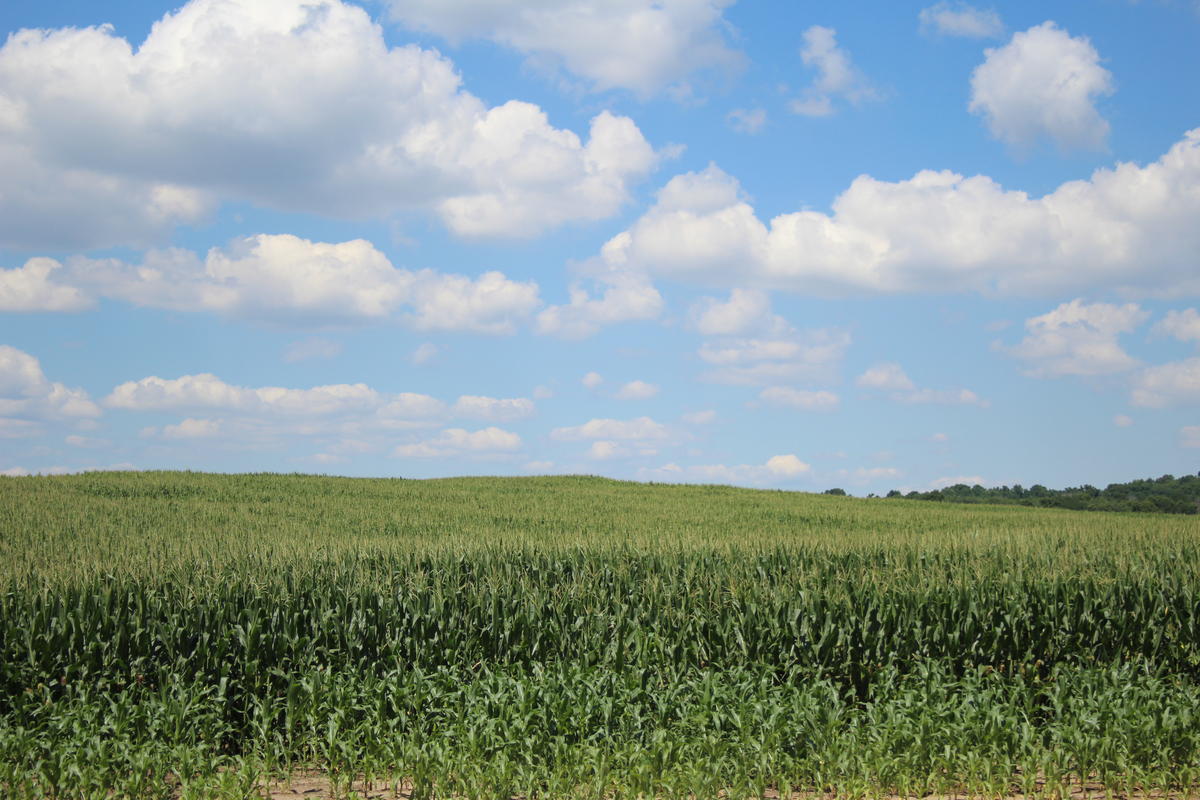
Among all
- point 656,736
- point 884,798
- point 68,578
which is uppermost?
point 68,578

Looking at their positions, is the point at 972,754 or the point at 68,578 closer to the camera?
the point at 972,754

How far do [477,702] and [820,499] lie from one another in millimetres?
39265

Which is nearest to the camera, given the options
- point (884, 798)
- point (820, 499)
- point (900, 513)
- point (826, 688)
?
point (884, 798)

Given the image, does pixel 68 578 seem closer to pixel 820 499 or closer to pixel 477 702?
pixel 477 702

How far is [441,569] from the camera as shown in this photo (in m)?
15.2

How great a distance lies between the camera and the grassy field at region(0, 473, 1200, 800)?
888 cm

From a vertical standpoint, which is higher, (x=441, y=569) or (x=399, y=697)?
(x=441, y=569)

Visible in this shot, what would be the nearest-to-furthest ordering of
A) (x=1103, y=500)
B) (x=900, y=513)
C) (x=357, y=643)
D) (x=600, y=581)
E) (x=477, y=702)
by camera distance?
(x=477, y=702), (x=357, y=643), (x=600, y=581), (x=900, y=513), (x=1103, y=500)

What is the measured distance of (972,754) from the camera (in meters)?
8.77

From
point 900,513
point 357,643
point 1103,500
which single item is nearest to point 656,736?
point 357,643

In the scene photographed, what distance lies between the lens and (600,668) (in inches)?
432

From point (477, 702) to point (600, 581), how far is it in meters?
4.88

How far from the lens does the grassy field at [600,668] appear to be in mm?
8875

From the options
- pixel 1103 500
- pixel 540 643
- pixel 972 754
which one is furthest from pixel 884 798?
pixel 1103 500
